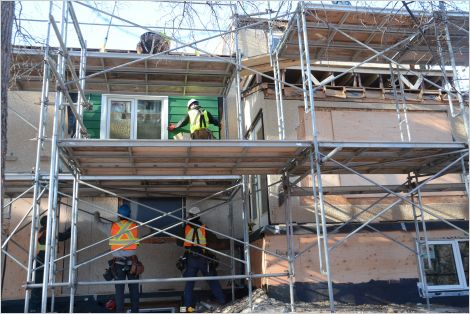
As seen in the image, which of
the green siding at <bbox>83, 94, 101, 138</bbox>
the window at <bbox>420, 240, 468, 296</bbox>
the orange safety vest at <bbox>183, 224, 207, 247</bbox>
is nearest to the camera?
the orange safety vest at <bbox>183, 224, 207, 247</bbox>

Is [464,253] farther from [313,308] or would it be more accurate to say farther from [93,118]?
[93,118]

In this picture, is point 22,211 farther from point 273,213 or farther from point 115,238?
point 273,213

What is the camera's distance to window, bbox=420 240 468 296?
9578 mm

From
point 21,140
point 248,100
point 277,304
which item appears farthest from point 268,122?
point 21,140

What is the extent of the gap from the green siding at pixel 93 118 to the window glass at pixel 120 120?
11.8 inches

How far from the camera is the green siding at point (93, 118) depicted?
35.6 feet

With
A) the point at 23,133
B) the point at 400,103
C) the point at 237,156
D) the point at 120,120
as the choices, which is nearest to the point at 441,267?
the point at 400,103

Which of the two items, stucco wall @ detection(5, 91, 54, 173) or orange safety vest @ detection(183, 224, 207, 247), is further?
stucco wall @ detection(5, 91, 54, 173)

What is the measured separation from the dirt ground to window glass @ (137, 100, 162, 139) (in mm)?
4521

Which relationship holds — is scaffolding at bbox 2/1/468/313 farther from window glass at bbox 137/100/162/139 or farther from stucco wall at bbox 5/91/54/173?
window glass at bbox 137/100/162/139

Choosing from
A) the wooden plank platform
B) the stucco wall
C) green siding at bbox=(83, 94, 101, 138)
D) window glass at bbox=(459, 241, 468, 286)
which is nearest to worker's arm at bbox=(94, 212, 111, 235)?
the stucco wall

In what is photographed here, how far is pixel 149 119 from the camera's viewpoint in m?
11.3

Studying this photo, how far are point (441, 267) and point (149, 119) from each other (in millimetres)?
7436

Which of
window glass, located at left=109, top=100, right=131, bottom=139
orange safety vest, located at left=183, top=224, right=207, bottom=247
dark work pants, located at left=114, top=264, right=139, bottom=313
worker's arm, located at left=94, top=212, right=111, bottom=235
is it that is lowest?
dark work pants, located at left=114, top=264, right=139, bottom=313
